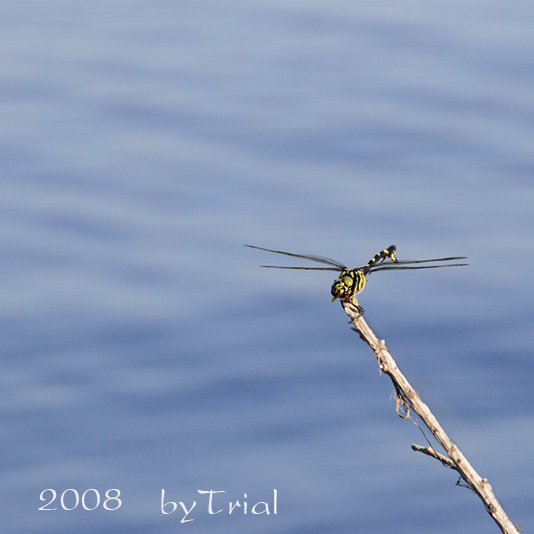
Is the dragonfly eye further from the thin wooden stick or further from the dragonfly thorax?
the thin wooden stick

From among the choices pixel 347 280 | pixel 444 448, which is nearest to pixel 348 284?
pixel 347 280

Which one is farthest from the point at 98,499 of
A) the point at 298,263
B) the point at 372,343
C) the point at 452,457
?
the point at 452,457

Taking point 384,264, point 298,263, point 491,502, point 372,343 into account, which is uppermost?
point 298,263

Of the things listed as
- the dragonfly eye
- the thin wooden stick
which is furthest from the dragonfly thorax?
the thin wooden stick

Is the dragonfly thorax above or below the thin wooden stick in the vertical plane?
above

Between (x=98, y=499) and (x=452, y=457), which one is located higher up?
(x=98, y=499)

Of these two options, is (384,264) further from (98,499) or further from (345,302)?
(98,499)

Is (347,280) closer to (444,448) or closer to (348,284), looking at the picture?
(348,284)
